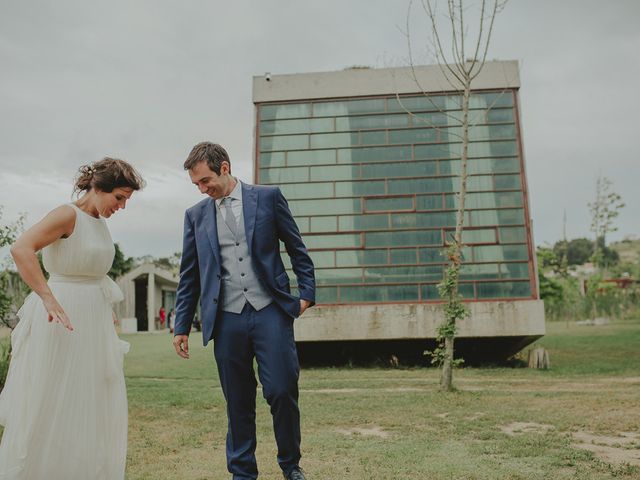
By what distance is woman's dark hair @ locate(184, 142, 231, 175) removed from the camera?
3.72 metres

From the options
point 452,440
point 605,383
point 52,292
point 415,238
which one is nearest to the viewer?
point 52,292

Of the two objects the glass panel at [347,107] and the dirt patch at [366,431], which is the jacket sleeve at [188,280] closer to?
the dirt patch at [366,431]

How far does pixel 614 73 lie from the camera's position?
19.1 metres

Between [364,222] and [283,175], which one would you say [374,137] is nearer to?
[364,222]

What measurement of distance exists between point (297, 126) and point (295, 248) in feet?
36.9

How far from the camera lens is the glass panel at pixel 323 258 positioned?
14188 millimetres

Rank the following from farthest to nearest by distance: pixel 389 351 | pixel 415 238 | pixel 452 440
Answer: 1. pixel 389 351
2. pixel 415 238
3. pixel 452 440

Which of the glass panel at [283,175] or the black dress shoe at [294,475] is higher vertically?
the glass panel at [283,175]

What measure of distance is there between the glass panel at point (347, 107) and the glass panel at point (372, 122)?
174 millimetres

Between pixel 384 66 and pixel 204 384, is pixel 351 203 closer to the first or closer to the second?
pixel 384 66

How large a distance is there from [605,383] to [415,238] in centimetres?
506

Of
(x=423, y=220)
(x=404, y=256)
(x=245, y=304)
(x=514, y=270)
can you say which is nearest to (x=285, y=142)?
(x=423, y=220)

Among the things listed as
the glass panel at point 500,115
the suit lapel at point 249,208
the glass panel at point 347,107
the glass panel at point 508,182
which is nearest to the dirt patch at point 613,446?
the suit lapel at point 249,208

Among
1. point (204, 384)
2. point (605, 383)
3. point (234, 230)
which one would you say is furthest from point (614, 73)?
point (234, 230)
